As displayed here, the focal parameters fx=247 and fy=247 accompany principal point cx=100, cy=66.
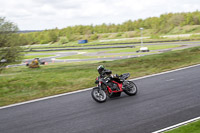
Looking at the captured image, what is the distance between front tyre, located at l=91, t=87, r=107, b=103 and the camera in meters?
9.82

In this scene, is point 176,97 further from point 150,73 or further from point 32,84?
point 32,84

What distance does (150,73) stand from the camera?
15398 millimetres

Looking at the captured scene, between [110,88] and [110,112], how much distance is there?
73.1 inches

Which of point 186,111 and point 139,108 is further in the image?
point 139,108

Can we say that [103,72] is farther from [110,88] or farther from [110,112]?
[110,112]

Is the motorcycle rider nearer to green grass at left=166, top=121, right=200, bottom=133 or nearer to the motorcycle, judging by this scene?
the motorcycle

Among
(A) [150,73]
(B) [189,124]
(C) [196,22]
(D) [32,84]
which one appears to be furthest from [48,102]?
(C) [196,22]

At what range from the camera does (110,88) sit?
1026 centimetres

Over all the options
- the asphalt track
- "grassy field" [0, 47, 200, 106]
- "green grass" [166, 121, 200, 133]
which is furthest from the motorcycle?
"green grass" [166, 121, 200, 133]

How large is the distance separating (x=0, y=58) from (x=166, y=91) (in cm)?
2129

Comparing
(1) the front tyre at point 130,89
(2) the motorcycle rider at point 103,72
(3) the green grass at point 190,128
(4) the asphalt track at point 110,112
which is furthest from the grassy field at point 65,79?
(3) the green grass at point 190,128

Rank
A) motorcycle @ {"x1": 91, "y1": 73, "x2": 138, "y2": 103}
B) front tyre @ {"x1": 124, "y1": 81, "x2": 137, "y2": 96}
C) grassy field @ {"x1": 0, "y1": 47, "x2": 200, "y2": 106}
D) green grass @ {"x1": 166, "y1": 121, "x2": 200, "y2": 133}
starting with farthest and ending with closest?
grassy field @ {"x1": 0, "y1": 47, "x2": 200, "y2": 106}, front tyre @ {"x1": 124, "y1": 81, "x2": 137, "y2": 96}, motorcycle @ {"x1": 91, "y1": 73, "x2": 138, "y2": 103}, green grass @ {"x1": 166, "y1": 121, "x2": 200, "y2": 133}

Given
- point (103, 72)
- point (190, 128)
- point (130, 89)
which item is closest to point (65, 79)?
point (103, 72)

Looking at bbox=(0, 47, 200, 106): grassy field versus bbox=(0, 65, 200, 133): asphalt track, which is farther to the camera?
bbox=(0, 47, 200, 106): grassy field
